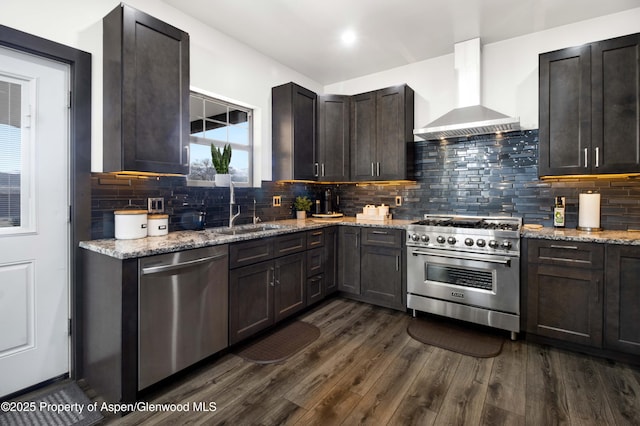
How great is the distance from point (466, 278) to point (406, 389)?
1312 millimetres

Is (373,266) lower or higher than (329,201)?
lower

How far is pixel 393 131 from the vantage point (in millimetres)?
3699

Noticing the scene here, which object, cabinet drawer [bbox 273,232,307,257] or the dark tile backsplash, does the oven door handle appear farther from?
cabinet drawer [bbox 273,232,307,257]

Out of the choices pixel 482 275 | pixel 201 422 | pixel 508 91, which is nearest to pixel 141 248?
pixel 201 422

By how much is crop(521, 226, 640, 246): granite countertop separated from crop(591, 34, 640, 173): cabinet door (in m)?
0.52

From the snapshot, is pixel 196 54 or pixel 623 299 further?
pixel 196 54

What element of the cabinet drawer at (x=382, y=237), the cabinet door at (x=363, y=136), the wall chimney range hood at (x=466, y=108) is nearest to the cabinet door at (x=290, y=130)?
the cabinet door at (x=363, y=136)

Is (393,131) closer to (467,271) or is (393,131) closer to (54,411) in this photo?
(467,271)

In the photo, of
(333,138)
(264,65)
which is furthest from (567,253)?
(264,65)

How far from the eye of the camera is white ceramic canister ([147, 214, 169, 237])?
2.33 meters

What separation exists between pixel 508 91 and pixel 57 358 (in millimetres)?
4542

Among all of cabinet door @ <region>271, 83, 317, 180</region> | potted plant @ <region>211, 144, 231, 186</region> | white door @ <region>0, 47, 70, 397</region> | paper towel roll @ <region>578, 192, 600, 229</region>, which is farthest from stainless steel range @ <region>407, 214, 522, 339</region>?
white door @ <region>0, 47, 70, 397</region>

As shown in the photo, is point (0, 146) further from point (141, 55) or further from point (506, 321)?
point (506, 321)

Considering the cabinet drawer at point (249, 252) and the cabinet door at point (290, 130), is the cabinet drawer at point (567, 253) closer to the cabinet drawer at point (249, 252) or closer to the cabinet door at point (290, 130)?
the cabinet drawer at point (249, 252)
